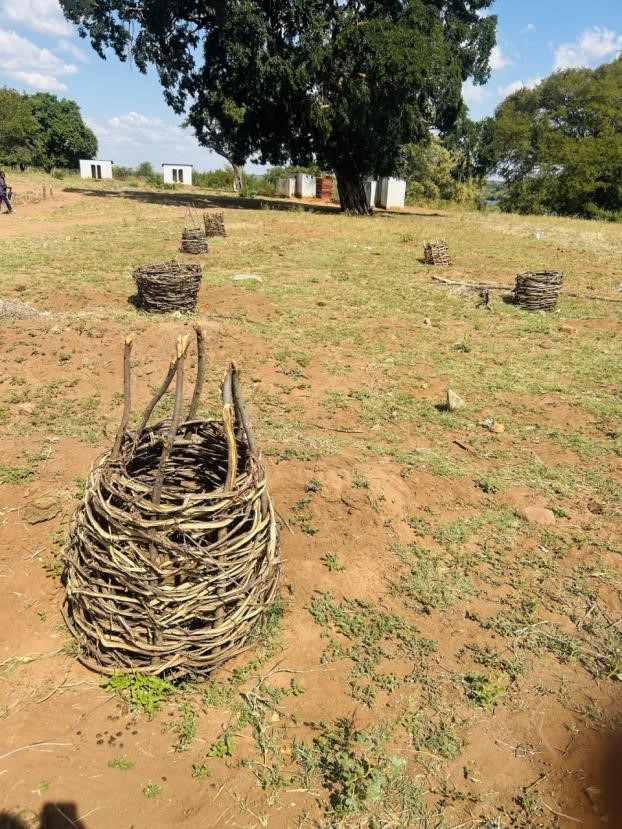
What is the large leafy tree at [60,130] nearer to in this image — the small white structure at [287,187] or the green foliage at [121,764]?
the small white structure at [287,187]

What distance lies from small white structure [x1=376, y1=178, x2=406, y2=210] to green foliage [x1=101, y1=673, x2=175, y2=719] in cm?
2855

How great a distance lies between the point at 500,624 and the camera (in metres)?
3.38

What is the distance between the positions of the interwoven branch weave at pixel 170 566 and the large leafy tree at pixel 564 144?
872 inches

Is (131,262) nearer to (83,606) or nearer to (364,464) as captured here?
(364,464)

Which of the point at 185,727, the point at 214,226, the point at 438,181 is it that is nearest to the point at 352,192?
the point at 214,226

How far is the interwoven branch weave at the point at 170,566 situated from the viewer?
2668 millimetres

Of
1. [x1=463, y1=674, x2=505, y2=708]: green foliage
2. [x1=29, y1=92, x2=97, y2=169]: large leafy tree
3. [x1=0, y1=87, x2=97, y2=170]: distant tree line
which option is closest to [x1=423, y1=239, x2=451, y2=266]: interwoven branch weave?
[x1=463, y1=674, x2=505, y2=708]: green foliage

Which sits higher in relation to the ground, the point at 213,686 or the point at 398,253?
the point at 398,253

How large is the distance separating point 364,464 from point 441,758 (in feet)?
7.93

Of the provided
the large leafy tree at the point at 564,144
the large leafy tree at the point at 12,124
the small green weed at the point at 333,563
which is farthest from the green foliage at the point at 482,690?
the large leafy tree at the point at 12,124

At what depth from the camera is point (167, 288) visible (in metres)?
7.92

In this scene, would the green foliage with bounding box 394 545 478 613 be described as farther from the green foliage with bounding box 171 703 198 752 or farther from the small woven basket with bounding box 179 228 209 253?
the small woven basket with bounding box 179 228 209 253

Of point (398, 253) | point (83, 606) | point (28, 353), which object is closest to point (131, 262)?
point (28, 353)

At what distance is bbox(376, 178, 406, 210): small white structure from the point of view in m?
28.9
